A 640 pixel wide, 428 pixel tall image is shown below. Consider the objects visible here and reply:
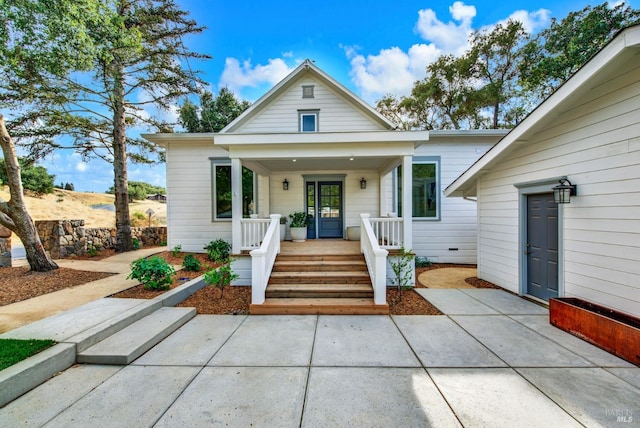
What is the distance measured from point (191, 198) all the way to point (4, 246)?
4.25 m

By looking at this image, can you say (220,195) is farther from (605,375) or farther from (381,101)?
(381,101)

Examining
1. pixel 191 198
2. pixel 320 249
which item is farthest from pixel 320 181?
pixel 191 198

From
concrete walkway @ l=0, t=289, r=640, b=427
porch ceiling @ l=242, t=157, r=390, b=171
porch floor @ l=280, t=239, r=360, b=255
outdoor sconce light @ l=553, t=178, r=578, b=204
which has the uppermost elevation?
porch ceiling @ l=242, t=157, r=390, b=171

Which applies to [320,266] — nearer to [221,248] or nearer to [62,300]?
[221,248]

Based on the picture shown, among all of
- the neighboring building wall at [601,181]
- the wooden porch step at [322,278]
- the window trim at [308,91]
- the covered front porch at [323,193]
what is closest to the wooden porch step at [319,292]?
the covered front porch at [323,193]

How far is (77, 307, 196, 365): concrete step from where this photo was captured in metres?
2.88

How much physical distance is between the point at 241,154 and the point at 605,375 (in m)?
6.31

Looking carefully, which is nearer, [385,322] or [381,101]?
[385,322]

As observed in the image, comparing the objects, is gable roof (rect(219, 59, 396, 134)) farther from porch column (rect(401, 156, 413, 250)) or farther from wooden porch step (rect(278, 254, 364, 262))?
wooden porch step (rect(278, 254, 364, 262))

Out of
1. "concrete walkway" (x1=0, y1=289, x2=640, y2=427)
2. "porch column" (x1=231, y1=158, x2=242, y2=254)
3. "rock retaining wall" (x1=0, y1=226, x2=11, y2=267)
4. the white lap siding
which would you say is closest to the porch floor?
"porch column" (x1=231, y1=158, x2=242, y2=254)

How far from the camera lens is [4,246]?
6137 mm

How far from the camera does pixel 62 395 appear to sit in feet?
7.75

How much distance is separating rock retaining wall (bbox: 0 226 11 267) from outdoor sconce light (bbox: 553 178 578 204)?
37.1ft

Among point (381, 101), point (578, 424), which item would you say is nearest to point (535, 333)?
point (578, 424)
